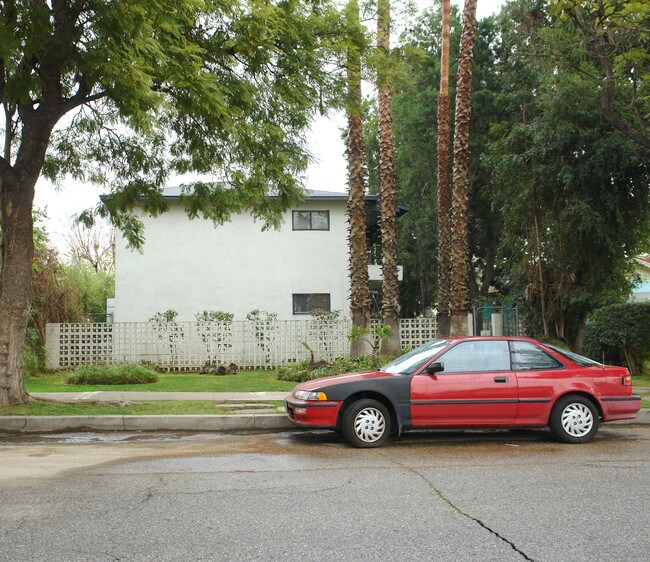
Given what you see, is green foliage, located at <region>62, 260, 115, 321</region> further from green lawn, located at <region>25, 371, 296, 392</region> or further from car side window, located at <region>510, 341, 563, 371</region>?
car side window, located at <region>510, 341, 563, 371</region>

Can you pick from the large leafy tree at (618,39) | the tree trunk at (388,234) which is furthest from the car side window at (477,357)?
the tree trunk at (388,234)

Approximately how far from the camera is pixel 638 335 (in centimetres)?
1850

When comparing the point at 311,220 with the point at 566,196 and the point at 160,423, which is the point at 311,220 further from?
the point at 160,423

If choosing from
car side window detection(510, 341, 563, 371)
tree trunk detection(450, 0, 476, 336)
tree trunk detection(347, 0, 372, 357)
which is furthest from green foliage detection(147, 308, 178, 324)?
car side window detection(510, 341, 563, 371)

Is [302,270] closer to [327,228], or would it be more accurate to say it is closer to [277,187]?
[327,228]

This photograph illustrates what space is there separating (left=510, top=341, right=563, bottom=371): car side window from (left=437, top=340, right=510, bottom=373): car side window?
0.37 feet

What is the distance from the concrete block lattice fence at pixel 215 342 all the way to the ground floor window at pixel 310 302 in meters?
3.61

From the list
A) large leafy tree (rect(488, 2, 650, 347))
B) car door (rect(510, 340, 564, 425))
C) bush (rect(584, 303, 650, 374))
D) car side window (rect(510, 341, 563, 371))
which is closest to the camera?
car door (rect(510, 340, 564, 425))

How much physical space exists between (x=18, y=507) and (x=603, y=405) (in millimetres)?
7088

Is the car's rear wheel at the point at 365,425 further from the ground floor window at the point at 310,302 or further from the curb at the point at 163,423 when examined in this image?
the ground floor window at the point at 310,302

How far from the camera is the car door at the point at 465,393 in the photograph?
28.6ft

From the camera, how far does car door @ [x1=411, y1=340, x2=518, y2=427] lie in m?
8.72

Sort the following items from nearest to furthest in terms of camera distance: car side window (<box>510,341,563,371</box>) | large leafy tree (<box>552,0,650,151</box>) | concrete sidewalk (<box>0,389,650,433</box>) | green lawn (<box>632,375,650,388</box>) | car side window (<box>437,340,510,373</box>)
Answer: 1. car side window (<box>437,340,510,373</box>)
2. car side window (<box>510,341,563,371</box>)
3. concrete sidewalk (<box>0,389,650,433</box>)
4. large leafy tree (<box>552,0,650,151</box>)
5. green lawn (<box>632,375,650,388</box>)

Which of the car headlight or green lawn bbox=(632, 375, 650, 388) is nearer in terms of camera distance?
the car headlight
